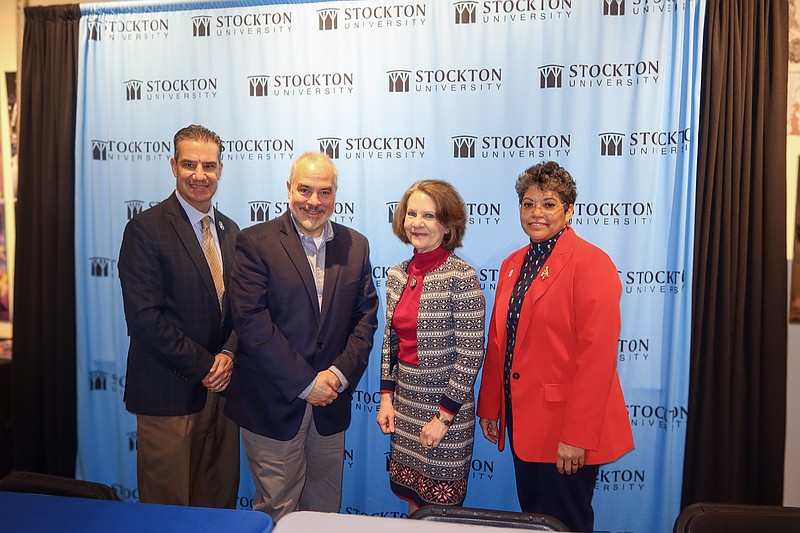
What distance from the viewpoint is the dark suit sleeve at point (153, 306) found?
2.24 meters

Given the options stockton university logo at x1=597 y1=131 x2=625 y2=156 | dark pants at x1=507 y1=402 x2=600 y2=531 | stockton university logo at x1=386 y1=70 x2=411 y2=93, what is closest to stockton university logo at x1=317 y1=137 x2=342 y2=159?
stockton university logo at x1=386 y1=70 x2=411 y2=93

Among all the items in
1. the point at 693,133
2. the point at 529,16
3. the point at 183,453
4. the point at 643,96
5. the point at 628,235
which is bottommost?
the point at 183,453

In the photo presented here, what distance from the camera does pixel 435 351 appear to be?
6.86 ft

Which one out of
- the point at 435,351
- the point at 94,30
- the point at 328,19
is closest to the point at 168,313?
the point at 435,351

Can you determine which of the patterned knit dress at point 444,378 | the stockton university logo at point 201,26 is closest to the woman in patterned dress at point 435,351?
the patterned knit dress at point 444,378

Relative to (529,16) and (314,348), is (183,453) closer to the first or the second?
(314,348)

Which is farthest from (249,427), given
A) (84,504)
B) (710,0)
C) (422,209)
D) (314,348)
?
(710,0)

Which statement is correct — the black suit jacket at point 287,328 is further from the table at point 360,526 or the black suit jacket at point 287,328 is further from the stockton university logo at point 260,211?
the table at point 360,526

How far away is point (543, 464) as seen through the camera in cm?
211

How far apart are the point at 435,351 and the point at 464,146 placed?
118 centimetres

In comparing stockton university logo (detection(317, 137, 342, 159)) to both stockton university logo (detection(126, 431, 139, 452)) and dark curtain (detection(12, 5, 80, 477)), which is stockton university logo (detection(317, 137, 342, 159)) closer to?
dark curtain (detection(12, 5, 80, 477))

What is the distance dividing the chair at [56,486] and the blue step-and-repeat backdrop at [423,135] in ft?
4.51

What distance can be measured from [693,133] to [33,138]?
356 cm

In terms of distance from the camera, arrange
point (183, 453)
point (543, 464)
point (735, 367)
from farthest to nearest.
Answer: point (735, 367) → point (183, 453) → point (543, 464)
